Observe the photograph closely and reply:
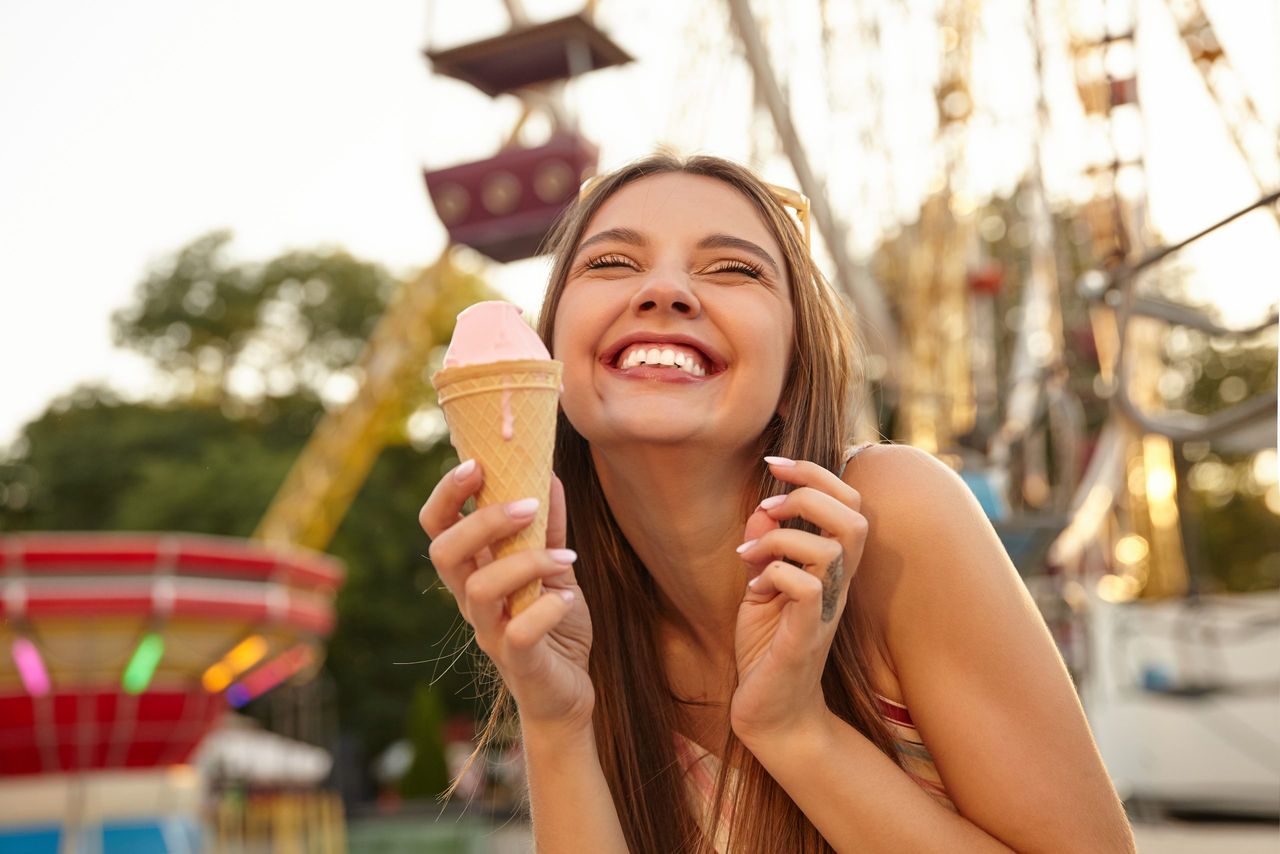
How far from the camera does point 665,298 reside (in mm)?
1884

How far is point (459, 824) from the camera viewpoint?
45.0ft

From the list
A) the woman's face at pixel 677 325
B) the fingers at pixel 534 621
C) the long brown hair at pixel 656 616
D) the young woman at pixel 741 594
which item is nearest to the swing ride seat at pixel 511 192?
the long brown hair at pixel 656 616

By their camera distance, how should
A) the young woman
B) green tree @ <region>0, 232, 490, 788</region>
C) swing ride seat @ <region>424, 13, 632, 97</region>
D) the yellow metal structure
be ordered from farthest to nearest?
green tree @ <region>0, 232, 490, 788</region>
the yellow metal structure
swing ride seat @ <region>424, 13, 632, 97</region>
the young woman

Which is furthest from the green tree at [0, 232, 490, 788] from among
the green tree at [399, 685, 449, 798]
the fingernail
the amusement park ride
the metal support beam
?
the fingernail

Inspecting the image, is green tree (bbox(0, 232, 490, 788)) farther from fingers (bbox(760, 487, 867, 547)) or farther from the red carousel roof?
fingers (bbox(760, 487, 867, 547))

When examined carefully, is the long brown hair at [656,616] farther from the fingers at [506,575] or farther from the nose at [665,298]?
the fingers at [506,575]

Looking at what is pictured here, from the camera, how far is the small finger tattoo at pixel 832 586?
1.67 metres

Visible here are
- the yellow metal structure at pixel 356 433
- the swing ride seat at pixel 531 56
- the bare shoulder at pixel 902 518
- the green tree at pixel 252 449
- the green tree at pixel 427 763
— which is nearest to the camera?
the bare shoulder at pixel 902 518

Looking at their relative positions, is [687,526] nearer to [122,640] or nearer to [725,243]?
[725,243]

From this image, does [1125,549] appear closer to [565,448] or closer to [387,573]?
[565,448]

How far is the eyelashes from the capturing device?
1979 mm

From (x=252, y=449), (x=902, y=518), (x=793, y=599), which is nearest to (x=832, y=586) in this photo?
(x=793, y=599)

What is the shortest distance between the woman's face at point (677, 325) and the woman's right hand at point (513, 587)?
0.16 meters

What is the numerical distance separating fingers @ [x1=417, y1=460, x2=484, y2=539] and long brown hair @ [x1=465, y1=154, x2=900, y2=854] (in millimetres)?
502
